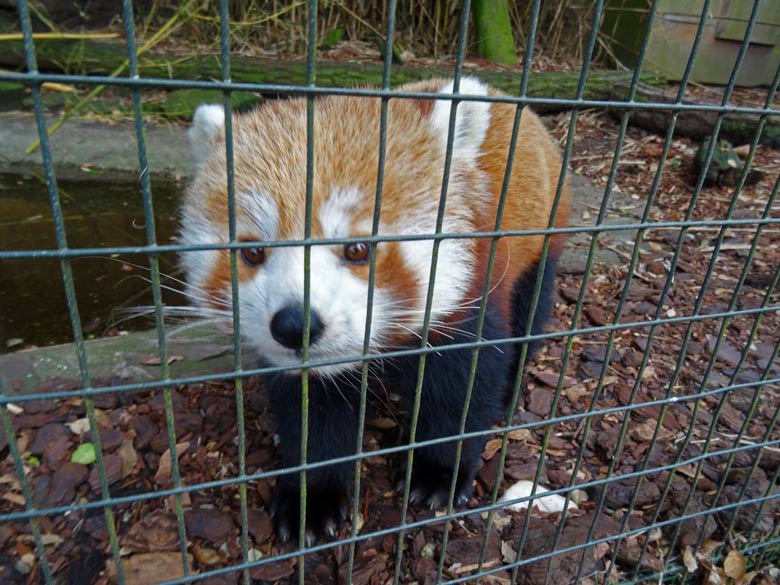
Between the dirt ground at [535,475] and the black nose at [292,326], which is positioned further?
the dirt ground at [535,475]

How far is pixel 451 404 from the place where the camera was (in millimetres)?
2178

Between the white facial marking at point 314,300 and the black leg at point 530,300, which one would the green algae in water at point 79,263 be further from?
Answer: the black leg at point 530,300

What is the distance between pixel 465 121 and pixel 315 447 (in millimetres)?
1330

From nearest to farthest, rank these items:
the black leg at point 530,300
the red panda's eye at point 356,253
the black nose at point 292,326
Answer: the black nose at point 292,326 < the red panda's eye at point 356,253 < the black leg at point 530,300

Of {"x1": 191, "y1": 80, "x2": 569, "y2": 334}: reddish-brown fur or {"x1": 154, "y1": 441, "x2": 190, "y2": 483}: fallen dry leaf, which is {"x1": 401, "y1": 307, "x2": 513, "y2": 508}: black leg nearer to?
{"x1": 191, "y1": 80, "x2": 569, "y2": 334}: reddish-brown fur

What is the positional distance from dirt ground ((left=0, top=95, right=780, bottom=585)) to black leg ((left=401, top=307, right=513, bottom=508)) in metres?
0.10

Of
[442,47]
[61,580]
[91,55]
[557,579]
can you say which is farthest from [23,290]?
[442,47]

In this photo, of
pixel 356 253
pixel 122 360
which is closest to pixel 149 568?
pixel 122 360

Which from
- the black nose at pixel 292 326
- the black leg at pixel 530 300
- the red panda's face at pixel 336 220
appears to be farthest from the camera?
the black leg at pixel 530 300

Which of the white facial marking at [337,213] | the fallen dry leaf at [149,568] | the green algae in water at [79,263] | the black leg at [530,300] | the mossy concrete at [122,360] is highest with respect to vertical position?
the white facial marking at [337,213]

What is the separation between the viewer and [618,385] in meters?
2.95

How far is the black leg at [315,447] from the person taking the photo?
216cm

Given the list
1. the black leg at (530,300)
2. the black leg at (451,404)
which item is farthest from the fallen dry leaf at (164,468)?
the black leg at (530,300)

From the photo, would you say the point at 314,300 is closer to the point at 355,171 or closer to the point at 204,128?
the point at 355,171
